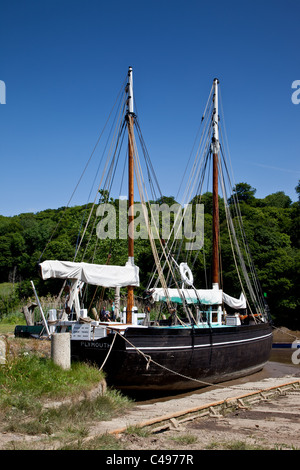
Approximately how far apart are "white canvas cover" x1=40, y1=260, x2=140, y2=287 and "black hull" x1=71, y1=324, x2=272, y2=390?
7.21 ft

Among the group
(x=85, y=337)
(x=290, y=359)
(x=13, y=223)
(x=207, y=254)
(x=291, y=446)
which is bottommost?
(x=290, y=359)

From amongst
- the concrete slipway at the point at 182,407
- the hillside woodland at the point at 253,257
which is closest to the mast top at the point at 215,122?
the hillside woodland at the point at 253,257

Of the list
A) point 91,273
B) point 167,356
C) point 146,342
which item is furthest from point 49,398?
point 91,273

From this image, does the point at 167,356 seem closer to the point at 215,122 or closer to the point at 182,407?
the point at 182,407

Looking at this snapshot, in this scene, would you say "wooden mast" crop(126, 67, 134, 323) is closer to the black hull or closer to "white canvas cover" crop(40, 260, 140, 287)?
"white canvas cover" crop(40, 260, 140, 287)

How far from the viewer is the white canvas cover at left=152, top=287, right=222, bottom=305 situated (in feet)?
67.5

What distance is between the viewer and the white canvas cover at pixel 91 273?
15531 millimetres

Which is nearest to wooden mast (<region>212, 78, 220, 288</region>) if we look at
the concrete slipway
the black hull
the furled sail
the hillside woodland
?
the furled sail

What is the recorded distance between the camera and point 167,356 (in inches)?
631

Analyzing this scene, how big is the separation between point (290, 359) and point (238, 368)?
9.79 m

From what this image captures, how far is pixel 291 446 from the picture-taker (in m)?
8.04
